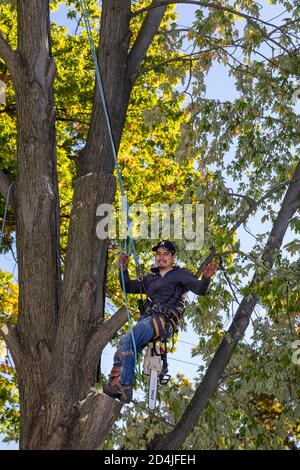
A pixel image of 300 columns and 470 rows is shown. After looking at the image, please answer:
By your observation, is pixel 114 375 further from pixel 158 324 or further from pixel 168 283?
pixel 168 283

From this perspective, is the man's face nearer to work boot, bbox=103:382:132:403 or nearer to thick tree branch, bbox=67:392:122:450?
work boot, bbox=103:382:132:403

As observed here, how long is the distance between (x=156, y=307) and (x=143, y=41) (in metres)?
3.25

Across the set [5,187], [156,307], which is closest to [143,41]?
[5,187]

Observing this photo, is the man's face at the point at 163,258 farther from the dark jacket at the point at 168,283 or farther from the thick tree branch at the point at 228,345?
the thick tree branch at the point at 228,345

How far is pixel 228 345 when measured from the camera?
817 cm

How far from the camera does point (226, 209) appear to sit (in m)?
9.96

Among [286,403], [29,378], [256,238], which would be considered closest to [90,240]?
[29,378]

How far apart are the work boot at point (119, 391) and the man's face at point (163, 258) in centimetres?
148

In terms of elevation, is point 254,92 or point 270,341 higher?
point 254,92

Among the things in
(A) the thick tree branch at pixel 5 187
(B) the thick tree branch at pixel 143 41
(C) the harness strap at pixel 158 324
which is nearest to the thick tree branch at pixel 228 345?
(C) the harness strap at pixel 158 324

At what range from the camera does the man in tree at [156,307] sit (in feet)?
22.3

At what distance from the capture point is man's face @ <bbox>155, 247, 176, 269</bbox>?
769cm
